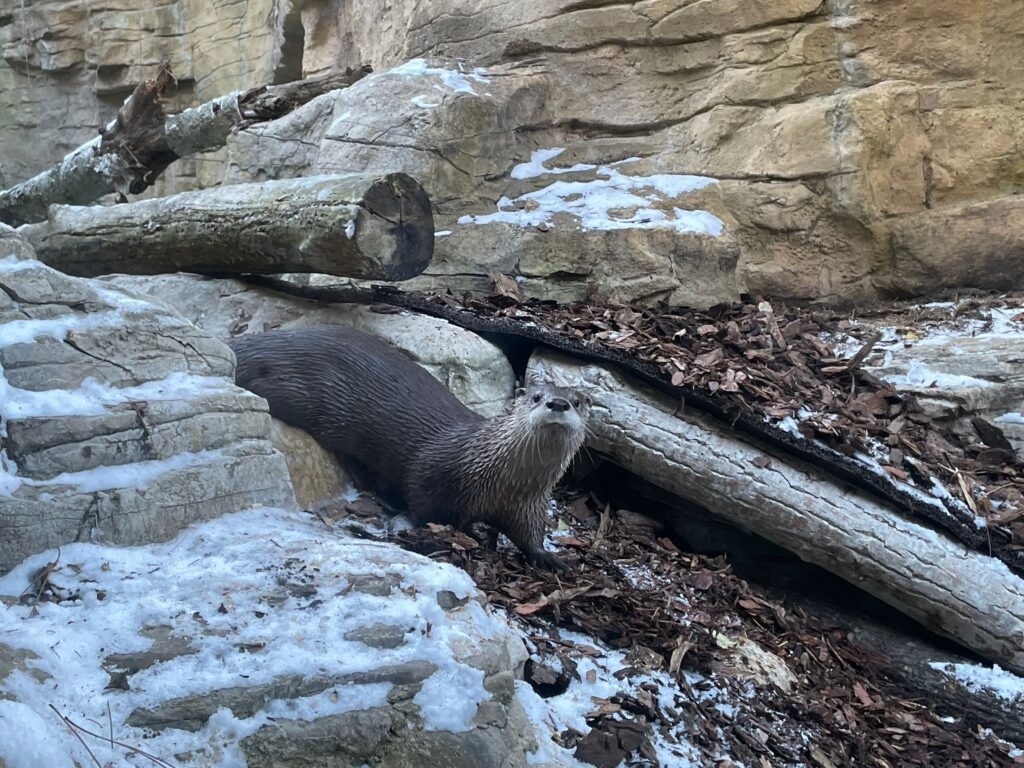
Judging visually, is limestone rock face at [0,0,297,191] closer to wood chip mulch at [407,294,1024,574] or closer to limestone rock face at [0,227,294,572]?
wood chip mulch at [407,294,1024,574]

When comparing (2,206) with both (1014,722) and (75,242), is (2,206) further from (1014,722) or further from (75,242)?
(1014,722)

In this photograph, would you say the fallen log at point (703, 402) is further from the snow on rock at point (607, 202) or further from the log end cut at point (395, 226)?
the snow on rock at point (607, 202)

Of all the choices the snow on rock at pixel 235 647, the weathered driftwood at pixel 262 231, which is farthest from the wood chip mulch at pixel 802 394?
the snow on rock at pixel 235 647

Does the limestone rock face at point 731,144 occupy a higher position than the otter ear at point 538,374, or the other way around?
the limestone rock face at point 731,144

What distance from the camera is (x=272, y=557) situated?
2.61 m

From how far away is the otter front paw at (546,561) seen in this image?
12.4ft

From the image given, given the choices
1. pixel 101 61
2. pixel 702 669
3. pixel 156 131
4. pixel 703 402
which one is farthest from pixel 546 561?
pixel 101 61

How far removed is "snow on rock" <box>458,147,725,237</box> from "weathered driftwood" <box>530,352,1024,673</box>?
4.86ft

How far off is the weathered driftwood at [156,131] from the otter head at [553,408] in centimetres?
342

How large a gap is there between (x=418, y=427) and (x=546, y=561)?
2.56 ft

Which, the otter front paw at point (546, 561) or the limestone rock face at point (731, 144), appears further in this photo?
the limestone rock face at point (731, 144)

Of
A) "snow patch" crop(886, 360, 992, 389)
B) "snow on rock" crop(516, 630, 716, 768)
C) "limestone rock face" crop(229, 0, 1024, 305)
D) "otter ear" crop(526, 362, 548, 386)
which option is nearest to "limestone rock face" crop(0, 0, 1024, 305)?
"limestone rock face" crop(229, 0, 1024, 305)

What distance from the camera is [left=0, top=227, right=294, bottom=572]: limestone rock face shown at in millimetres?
2537

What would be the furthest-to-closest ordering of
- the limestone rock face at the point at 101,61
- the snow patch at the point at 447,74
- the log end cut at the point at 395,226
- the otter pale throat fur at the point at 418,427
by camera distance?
the limestone rock face at the point at 101,61
the snow patch at the point at 447,74
the log end cut at the point at 395,226
the otter pale throat fur at the point at 418,427
